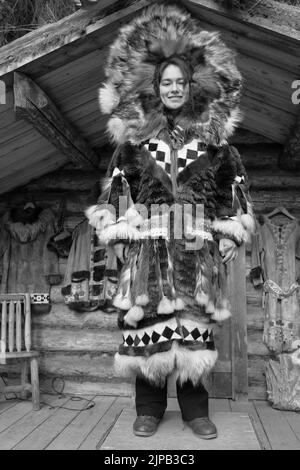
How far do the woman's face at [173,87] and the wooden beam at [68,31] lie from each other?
1.37 feet

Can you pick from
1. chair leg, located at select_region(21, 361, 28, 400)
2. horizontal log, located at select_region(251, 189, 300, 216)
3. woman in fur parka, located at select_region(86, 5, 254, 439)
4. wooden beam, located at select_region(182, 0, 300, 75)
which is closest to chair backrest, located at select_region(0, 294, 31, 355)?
chair leg, located at select_region(21, 361, 28, 400)

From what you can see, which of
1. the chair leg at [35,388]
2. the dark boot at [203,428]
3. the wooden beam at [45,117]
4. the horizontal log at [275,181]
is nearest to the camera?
the dark boot at [203,428]

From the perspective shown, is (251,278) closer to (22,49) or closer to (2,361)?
(2,361)

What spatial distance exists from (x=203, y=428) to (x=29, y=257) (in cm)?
247

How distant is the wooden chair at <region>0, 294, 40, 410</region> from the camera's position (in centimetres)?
374

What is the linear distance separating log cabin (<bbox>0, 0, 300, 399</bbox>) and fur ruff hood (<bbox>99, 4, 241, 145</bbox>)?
0.12 meters

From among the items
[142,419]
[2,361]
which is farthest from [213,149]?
[2,361]

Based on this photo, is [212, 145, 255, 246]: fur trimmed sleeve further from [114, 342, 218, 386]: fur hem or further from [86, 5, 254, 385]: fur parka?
[114, 342, 218, 386]: fur hem

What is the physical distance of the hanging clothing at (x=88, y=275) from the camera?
410 cm

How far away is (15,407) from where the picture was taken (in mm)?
3711

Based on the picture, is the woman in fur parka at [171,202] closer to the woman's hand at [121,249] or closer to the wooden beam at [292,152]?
the woman's hand at [121,249]

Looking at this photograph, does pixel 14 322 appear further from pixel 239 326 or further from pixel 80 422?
pixel 239 326

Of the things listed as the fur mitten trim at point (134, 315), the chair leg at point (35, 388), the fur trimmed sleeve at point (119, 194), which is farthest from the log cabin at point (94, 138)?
the fur mitten trim at point (134, 315)

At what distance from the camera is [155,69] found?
2.72 m
